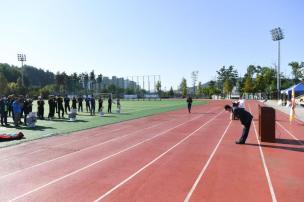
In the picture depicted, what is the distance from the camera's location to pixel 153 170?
398 inches

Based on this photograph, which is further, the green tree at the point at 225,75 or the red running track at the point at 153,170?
the green tree at the point at 225,75

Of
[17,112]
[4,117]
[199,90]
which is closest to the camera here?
[17,112]

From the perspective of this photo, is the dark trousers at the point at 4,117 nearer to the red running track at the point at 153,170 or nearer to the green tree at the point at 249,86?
the red running track at the point at 153,170

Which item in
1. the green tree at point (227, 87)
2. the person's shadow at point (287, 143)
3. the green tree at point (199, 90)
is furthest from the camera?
the green tree at point (199, 90)

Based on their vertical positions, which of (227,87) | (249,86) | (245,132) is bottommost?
(245,132)

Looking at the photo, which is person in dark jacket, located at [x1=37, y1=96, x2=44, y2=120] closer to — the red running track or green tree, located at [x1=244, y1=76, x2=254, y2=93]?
the red running track

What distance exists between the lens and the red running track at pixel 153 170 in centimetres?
789

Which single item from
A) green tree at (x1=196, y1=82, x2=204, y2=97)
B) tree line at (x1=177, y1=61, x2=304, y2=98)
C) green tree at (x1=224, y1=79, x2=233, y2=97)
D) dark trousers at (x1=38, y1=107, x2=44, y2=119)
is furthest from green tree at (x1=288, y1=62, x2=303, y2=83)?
dark trousers at (x1=38, y1=107, x2=44, y2=119)

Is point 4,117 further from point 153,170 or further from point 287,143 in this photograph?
point 287,143

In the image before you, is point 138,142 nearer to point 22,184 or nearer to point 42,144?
point 42,144

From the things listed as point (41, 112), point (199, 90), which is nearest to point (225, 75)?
point (199, 90)

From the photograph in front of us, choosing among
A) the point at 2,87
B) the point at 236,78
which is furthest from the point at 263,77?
the point at 2,87

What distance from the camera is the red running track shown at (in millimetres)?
7890

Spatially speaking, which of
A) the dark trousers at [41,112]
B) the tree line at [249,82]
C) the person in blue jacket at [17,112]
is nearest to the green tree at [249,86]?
the tree line at [249,82]
